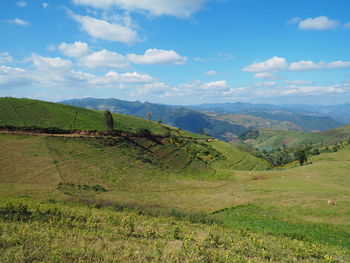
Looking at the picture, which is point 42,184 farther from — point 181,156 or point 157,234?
point 181,156

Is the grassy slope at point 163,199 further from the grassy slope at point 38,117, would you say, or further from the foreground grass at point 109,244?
the grassy slope at point 38,117

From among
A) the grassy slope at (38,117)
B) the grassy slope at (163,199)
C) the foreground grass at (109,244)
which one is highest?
the grassy slope at (38,117)

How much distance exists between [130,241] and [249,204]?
3722cm

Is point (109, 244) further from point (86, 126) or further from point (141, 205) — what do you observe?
point (86, 126)

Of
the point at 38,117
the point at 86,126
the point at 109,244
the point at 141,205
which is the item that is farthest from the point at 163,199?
the point at 38,117

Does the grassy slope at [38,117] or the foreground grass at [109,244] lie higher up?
the grassy slope at [38,117]

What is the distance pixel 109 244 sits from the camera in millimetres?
12945

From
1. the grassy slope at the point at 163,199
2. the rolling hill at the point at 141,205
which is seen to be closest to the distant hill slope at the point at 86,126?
the rolling hill at the point at 141,205

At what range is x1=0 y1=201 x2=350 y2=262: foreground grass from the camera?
35.8 ft

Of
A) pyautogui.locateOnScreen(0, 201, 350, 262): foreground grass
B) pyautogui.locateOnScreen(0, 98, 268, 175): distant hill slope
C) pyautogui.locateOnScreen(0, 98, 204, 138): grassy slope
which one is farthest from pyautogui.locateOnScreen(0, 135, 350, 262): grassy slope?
pyautogui.locateOnScreen(0, 98, 204, 138): grassy slope

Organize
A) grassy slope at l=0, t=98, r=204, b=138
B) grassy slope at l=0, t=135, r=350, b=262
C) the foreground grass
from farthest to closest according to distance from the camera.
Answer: grassy slope at l=0, t=98, r=204, b=138
grassy slope at l=0, t=135, r=350, b=262
the foreground grass

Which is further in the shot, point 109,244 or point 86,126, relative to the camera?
point 86,126

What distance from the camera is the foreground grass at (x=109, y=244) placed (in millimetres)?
10914

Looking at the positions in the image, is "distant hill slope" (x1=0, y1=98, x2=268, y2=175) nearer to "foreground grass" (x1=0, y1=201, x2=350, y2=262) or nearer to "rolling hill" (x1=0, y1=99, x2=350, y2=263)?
"rolling hill" (x1=0, y1=99, x2=350, y2=263)
